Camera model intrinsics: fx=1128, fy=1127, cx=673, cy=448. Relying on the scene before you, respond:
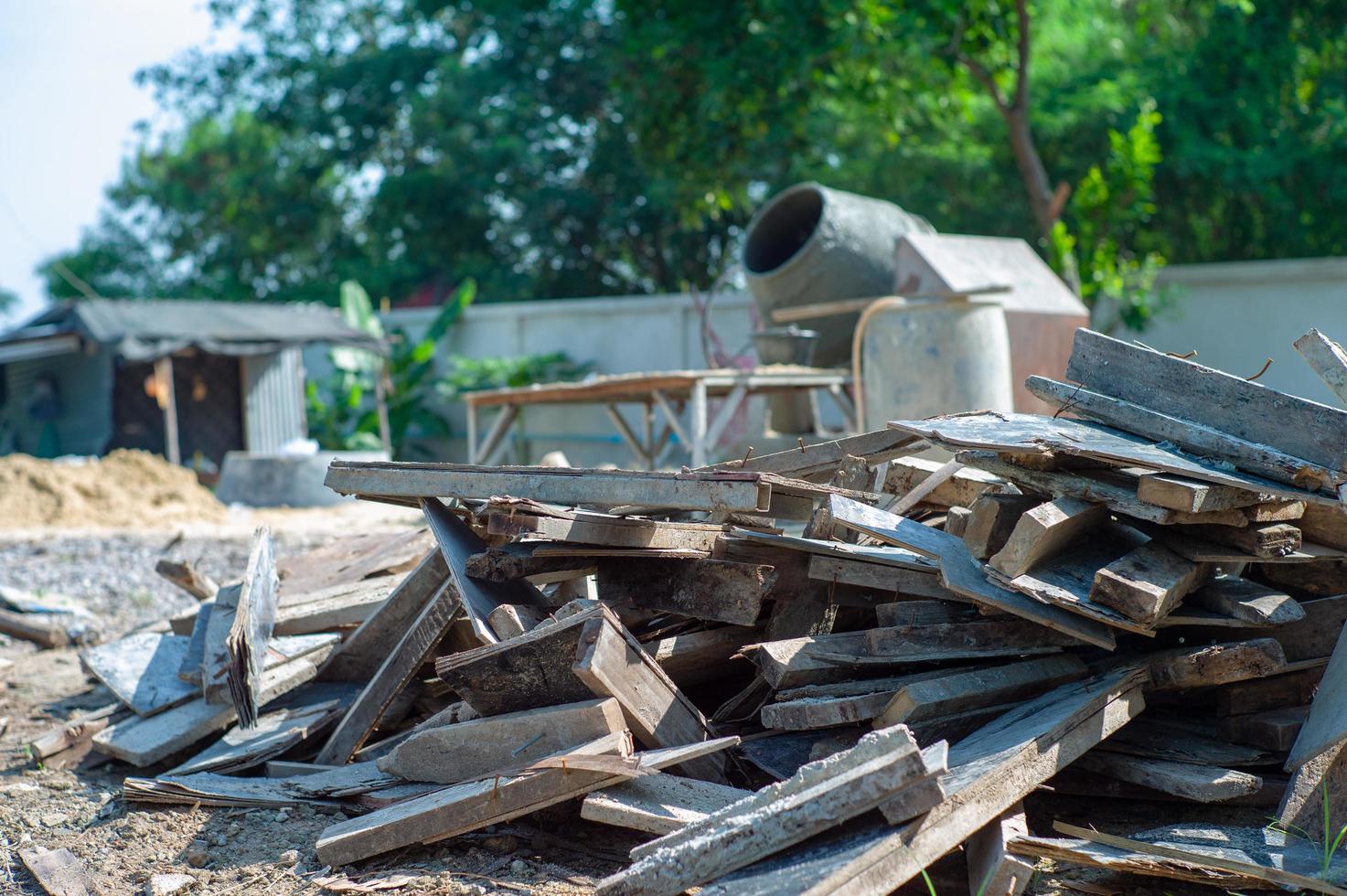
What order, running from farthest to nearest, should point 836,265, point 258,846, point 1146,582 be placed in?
point 836,265 < point 258,846 < point 1146,582

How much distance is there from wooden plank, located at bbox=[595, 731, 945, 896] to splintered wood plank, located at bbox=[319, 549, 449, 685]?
6.08 feet

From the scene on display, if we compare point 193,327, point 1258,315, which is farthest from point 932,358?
point 193,327

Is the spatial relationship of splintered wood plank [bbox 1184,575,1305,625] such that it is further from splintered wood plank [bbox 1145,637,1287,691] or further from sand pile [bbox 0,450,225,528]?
sand pile [bbox 0,450,225,528]

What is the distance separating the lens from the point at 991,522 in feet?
10.2

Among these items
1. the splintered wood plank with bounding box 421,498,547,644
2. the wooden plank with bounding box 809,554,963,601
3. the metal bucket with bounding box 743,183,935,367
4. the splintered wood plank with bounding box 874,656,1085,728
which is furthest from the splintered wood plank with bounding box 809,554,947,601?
the metal bucket with bounding box 743,183,935,367

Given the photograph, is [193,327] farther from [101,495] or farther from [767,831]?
[767,831]

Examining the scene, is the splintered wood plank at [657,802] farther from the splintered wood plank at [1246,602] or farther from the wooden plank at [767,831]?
the splintered wood plank at [1246,602]

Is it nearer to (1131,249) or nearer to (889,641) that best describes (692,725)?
(889,641)

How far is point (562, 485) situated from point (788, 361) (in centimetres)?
588

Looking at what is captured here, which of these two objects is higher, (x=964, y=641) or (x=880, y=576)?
(x=880, y=576)

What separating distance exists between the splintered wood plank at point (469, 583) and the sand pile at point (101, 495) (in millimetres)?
8750

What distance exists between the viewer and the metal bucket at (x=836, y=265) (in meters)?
9.53

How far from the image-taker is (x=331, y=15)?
24.8 metres

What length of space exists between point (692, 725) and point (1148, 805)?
4.30 feet
